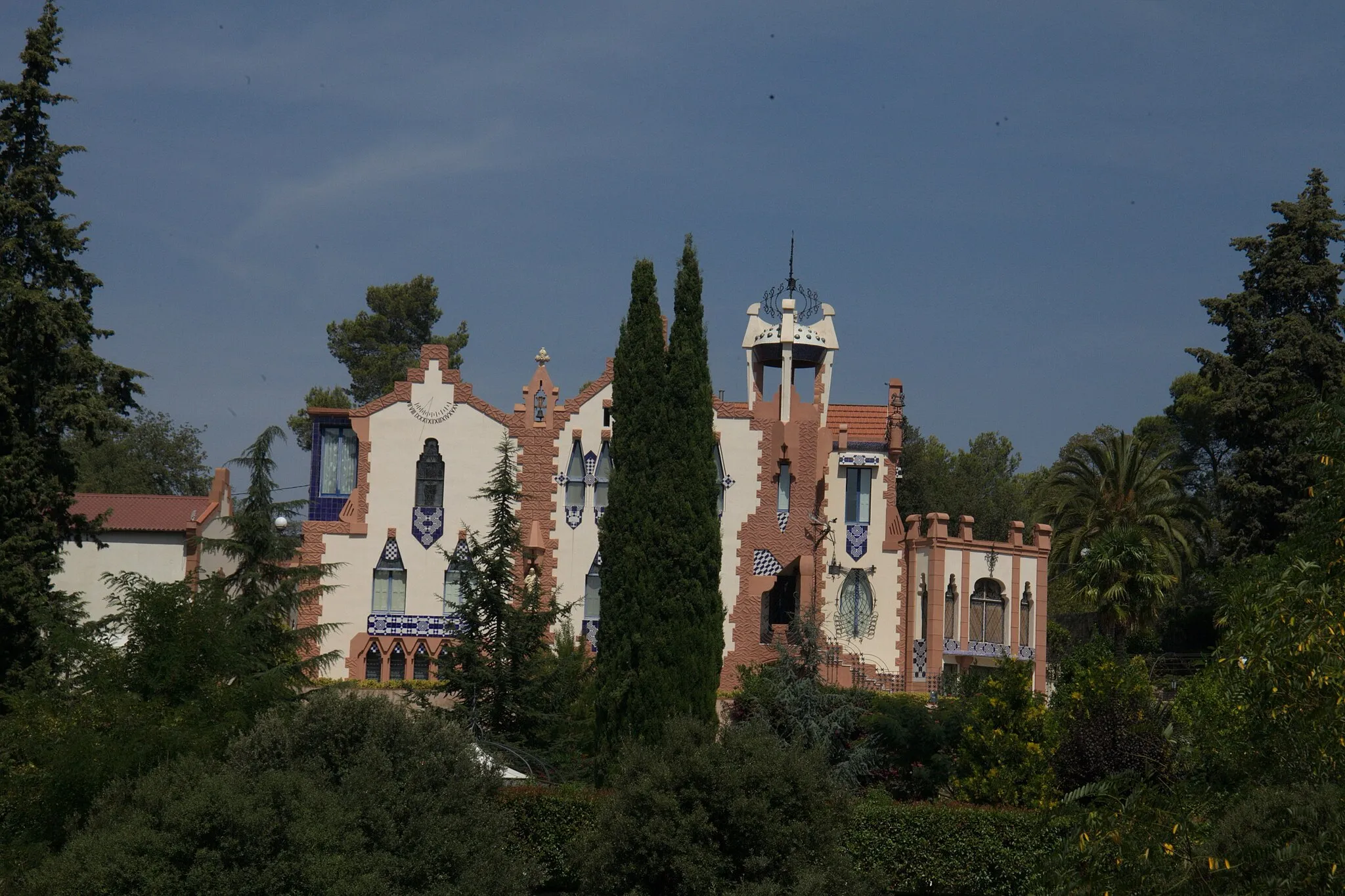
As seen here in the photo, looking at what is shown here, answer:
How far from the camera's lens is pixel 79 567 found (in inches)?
1516

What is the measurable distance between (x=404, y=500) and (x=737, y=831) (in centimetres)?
2112

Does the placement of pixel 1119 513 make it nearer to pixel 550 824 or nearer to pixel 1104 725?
pixel 1104 725

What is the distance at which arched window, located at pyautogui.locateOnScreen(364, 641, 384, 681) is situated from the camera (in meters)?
37.5

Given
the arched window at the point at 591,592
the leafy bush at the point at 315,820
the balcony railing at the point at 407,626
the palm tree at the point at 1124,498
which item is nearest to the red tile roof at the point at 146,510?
the balcony railing at the point at 407,626

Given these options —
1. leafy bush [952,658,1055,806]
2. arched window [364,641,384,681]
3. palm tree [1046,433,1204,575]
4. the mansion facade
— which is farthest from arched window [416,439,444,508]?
palm tree [1046,433,1204,575]

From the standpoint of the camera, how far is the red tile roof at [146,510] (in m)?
38.7

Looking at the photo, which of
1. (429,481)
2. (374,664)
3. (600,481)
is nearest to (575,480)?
(600,481)

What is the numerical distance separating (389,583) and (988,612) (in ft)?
51.3

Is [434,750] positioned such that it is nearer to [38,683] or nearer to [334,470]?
[38,683]

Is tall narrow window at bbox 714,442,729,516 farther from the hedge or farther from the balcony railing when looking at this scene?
the hedge

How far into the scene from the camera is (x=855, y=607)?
1576 inches

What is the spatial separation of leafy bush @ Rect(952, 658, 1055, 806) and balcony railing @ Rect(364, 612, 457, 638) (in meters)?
15.1

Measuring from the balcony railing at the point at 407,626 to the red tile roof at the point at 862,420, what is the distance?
12063 millimetres

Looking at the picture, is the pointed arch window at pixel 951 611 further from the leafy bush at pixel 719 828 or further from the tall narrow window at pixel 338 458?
the leafy bush at pixel 719 828
